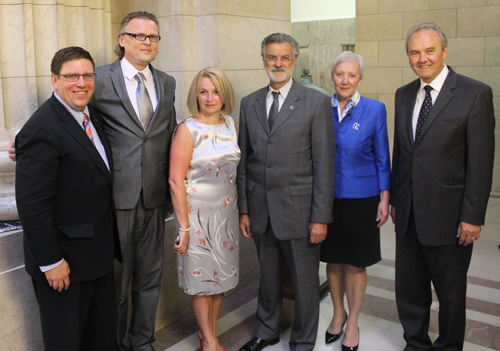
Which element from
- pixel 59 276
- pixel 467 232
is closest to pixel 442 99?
pixel 467 232

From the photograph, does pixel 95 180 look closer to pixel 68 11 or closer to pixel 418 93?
pixel 68 11

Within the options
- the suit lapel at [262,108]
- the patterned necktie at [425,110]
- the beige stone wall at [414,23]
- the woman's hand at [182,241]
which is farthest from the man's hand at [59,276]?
the beige stone wall at [414,23]

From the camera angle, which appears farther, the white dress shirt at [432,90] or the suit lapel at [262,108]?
the suit lapel at [262,108]

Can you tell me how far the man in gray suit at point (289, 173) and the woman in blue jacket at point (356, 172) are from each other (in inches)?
6.7

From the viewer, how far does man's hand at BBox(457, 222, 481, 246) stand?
264 centimetres

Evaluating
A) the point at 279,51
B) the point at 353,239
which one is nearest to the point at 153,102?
the point at 279,51

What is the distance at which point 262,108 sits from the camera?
2.93 meters

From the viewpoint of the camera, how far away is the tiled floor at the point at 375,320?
3.28 meters

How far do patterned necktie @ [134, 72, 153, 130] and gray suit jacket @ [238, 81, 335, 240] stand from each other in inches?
22.5

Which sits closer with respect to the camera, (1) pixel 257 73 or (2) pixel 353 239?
(2) pixel 353 239

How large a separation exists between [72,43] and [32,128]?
102cm

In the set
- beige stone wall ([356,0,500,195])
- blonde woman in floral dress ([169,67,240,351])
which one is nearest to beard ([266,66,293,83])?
blonde woman in floral dress ([169,67,240,351])

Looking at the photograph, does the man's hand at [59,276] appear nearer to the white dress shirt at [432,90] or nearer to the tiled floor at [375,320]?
the tiled floor at [375,320]

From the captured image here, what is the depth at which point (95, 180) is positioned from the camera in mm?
2314
